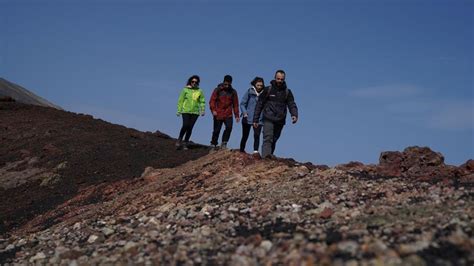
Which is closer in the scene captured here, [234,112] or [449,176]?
[449,176]

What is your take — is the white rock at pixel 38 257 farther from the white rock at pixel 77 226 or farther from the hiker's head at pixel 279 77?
the hiker's head at pixel 279 77

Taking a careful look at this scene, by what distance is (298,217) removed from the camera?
22.7ft

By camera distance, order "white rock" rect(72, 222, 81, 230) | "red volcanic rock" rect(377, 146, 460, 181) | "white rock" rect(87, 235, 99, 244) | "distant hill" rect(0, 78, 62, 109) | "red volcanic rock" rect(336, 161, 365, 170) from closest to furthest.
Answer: "white rock" rect(87, 235, 99, 244) → "white rock" rect(72, 222, 81, 230) → "red volcanic rock" rect(377, 146, 460, 181) → "red volcanic rock" rect(336, 161, 365, 170) → "distant hill" rect(0, 78, 62, 109)

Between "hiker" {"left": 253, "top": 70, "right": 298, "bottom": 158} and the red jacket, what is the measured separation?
7.07 ft

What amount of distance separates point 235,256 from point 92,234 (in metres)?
3.19

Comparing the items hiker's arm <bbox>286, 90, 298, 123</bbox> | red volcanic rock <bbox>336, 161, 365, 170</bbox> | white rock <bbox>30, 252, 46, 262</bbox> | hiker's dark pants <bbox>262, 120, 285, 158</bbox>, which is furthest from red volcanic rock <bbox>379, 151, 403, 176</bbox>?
white rock <bbox>30, 252, 46, 262</bbox>

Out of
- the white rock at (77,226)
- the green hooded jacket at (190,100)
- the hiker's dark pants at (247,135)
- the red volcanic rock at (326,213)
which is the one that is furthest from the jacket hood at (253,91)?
the red volcanic rock at (326,213)

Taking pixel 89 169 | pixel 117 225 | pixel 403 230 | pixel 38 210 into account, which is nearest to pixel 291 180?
pixel 117 225

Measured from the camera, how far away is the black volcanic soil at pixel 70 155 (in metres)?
13.0

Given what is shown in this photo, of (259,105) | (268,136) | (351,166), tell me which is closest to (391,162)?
(351,166)

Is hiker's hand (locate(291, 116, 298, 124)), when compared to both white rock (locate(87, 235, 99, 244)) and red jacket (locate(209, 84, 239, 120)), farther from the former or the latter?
white rock (locate(87, 235, 99, 244))

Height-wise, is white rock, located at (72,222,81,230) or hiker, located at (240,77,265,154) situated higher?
hiker, located at (240,77,265,154)

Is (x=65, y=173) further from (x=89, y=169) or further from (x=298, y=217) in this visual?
(x=298, y=217)

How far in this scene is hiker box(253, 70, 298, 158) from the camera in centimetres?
1174
